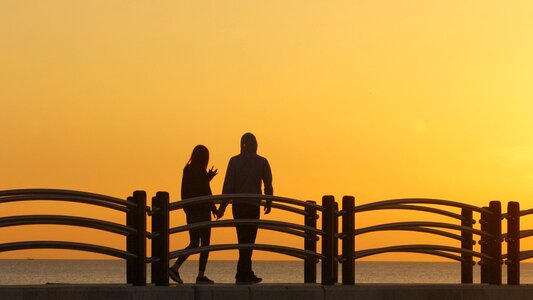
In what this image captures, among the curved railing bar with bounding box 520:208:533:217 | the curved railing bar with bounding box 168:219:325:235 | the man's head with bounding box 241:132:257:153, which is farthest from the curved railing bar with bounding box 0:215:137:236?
the curved railing bar with bounding box 520:208:533:217

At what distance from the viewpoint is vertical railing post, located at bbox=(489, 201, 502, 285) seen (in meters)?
20.1

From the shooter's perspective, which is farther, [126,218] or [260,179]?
[260,179]

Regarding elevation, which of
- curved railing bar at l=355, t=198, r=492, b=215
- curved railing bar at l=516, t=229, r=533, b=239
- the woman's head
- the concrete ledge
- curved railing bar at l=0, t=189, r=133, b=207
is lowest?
the concrete ledge

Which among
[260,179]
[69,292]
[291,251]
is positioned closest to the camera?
[69,292]

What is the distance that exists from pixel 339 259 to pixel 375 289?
79 cm

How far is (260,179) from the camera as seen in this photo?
19.1m

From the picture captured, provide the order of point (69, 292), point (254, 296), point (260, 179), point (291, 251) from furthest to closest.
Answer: point (260, 179)
point (291, 251)
point (254, 296)
point (69, 292)

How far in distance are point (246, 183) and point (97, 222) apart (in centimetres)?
312

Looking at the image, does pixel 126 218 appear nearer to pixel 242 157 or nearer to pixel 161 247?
pixel 161 247

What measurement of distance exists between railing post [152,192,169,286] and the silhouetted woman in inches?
67.5

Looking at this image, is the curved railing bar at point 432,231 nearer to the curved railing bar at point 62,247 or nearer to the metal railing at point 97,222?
the metal railing at point 97,222

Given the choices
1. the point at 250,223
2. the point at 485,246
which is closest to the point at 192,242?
the point at 250,223

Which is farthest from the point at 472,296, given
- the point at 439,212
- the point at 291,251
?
the point at 291,251

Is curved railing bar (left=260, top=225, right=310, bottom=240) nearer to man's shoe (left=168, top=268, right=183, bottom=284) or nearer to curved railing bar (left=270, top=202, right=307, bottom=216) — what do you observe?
curved railing bar (left=270, top=202, right=307, bottom=216)
